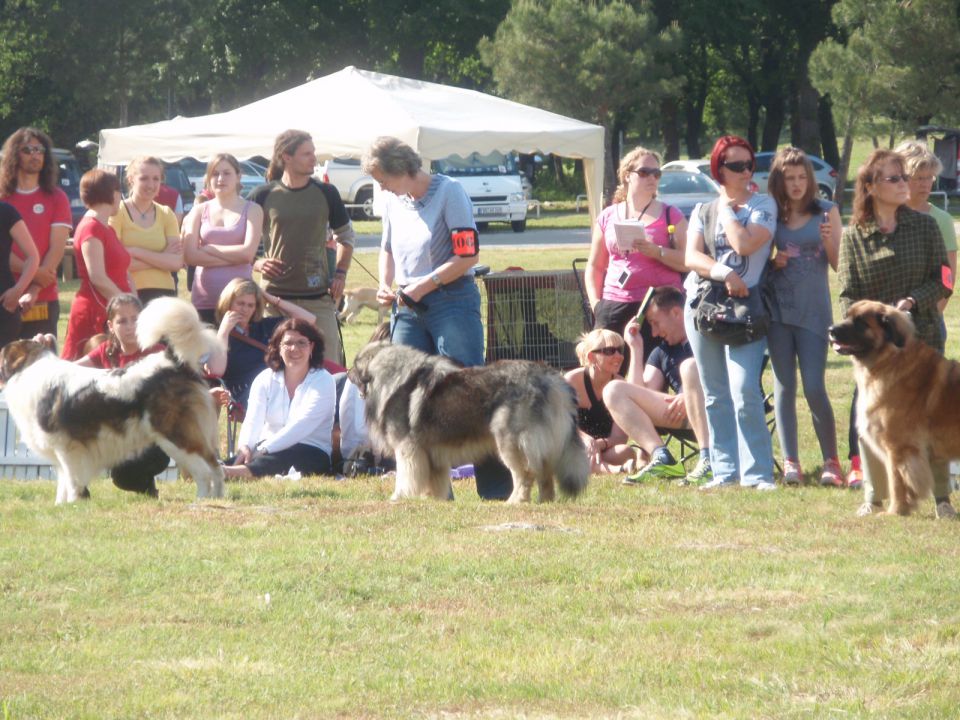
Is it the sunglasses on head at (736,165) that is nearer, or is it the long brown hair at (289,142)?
the sunglasses on head at (736,165)

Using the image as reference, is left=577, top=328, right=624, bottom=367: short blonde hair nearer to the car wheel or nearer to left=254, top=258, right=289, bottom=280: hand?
left=254, top=258, right=289, bottom=280: hand

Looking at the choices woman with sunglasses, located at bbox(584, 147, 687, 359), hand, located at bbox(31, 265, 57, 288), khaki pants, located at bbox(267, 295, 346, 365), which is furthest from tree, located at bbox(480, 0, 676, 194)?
hand, located at bbox(31, 265, 57, 288)

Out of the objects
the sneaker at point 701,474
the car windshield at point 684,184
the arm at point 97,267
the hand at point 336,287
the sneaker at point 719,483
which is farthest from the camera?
the car windshield at point 684,184

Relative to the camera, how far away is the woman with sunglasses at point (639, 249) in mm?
8859

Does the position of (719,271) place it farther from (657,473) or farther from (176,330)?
(176,330)

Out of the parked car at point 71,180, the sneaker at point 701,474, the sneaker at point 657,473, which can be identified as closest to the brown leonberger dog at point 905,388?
the sneaker at point 701,474

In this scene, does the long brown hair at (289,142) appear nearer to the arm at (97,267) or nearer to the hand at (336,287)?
the hand at (336,287)

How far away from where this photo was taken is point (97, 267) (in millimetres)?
8938

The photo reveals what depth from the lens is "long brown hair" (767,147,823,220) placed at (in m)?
7.58

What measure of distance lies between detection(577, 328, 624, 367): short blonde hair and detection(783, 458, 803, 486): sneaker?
1.33 meters

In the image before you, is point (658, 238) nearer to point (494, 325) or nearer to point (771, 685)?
point (494, 325)

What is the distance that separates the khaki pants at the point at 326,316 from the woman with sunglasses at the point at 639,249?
192 centimetres

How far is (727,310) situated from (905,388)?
1.27 metres

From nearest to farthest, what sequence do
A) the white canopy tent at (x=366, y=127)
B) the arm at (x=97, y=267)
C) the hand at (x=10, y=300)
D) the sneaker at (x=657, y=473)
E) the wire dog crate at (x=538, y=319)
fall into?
the sneaker at (x=657, y=473), the arm at (x=97, y=267), the hand at (x=10, y=300), the wire dog crate at (x=538, y=319), the white canopy tent at (x=366, y=127)
